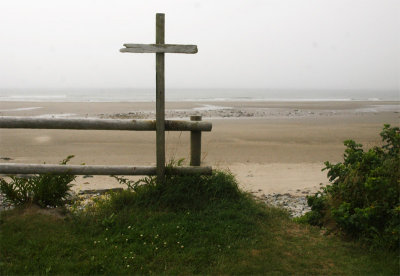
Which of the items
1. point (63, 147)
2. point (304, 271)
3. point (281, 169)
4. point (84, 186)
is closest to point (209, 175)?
point (304, 271)

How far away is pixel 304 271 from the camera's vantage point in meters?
3.70

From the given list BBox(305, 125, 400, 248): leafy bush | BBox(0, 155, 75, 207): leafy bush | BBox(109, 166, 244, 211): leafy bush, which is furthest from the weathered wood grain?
BBox(305, 125, 400, 248): leafy bush

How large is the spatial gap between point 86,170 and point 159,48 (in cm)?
203

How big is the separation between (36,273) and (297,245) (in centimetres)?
295

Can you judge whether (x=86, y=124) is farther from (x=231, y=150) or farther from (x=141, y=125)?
(x=231, y=150)

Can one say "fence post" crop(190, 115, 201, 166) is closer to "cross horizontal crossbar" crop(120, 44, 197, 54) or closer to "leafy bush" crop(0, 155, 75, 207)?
"cross horizontal crossbar" crop(120, 44, 197, 54)

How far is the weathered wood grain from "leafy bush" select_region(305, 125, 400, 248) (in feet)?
9.15

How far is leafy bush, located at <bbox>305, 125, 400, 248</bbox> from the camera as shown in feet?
13.4

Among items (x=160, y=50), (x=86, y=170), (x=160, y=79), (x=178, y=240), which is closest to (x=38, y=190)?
(x=86, y=170)

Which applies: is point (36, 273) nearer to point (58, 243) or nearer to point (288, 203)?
point (58, 243)

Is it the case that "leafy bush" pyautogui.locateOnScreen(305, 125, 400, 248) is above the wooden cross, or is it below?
below

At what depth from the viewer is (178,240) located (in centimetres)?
417

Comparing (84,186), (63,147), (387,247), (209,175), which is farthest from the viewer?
(63,147)

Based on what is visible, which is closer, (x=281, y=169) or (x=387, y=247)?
(x=387, y=247)
